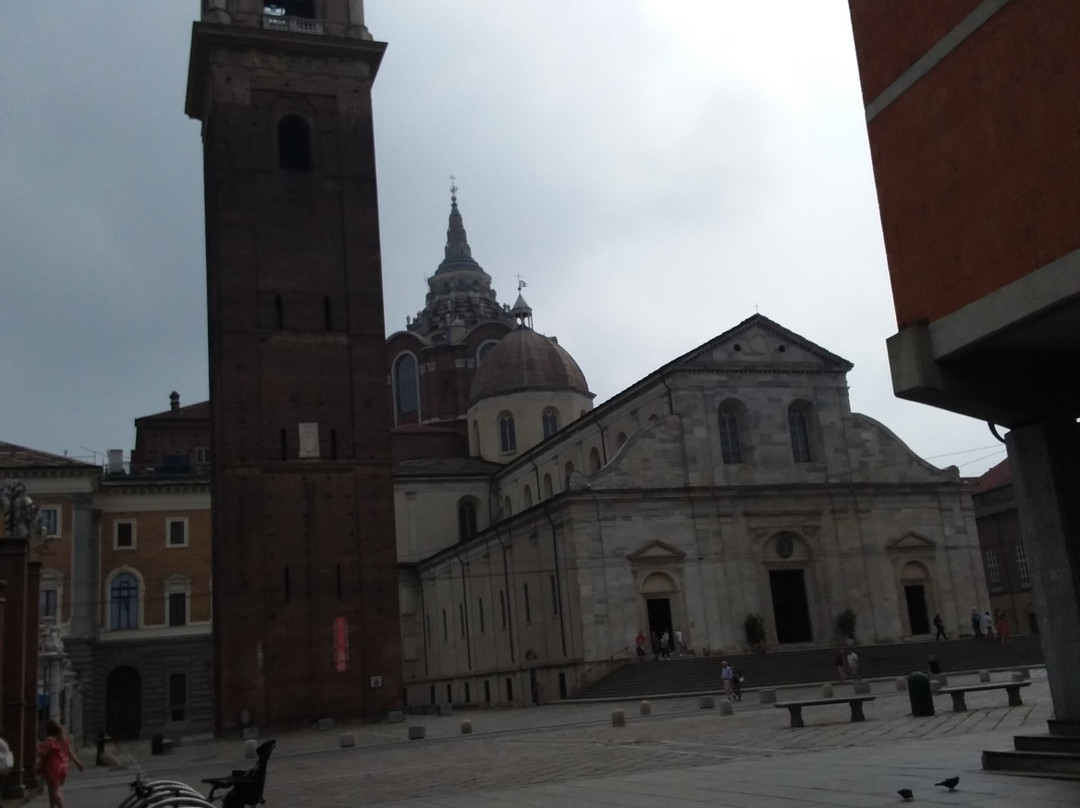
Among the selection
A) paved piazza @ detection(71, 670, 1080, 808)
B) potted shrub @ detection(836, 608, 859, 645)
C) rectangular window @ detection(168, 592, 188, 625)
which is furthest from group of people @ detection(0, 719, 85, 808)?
rectangular window @ detection(168, 592, 188, 625)

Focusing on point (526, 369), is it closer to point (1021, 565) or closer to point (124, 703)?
point (124, 703)

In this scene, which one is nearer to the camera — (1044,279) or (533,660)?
(1044,279)

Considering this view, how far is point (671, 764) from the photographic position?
15109 millimetres

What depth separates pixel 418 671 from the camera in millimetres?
54938

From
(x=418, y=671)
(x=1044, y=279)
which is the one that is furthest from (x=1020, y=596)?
(x=1044, y=279)

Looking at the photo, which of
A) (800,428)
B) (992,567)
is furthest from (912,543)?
(992,567)

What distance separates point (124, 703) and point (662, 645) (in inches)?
880

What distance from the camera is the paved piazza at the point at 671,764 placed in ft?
35.9

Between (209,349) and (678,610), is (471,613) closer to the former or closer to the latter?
(678,610)

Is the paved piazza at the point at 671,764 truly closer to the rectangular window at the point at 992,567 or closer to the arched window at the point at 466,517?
the arched window at the point at 466,517

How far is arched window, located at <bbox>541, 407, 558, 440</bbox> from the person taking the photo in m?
58.0

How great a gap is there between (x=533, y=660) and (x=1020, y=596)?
24.9 m

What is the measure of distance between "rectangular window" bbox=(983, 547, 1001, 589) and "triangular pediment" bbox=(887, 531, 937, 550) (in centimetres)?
1500

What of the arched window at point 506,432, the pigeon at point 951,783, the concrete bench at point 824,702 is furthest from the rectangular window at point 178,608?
the pigeon at point 951,783
